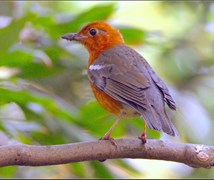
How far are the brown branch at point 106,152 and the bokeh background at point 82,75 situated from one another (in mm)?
806

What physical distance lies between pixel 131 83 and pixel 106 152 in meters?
0.80

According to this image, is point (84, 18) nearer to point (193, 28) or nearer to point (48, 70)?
point (48, 70)

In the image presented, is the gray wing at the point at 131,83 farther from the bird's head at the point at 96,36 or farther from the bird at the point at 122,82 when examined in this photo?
the bird's head at the point at 96,36

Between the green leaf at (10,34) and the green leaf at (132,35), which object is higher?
the green leaf at (132,35)

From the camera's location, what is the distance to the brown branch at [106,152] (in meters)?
3.44

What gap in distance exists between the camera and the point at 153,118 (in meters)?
3.89

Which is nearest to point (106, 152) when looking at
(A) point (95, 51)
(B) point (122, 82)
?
(B) point (122, 82)

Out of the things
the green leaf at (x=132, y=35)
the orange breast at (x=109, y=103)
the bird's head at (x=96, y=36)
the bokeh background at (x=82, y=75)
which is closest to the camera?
the orange breast at (x=109, y=103)

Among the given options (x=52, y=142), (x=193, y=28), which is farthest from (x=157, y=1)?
(x=52, y=142)

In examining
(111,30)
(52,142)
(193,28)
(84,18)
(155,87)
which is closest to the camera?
(155,87)

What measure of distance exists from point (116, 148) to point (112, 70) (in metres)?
1.06

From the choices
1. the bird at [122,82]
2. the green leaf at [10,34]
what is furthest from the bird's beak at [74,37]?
the green leaf at [10,34]

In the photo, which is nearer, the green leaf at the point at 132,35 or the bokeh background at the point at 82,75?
the bokeh background at the point at 82,75

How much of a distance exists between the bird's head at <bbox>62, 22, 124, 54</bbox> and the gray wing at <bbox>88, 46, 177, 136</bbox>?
0.41 feet
